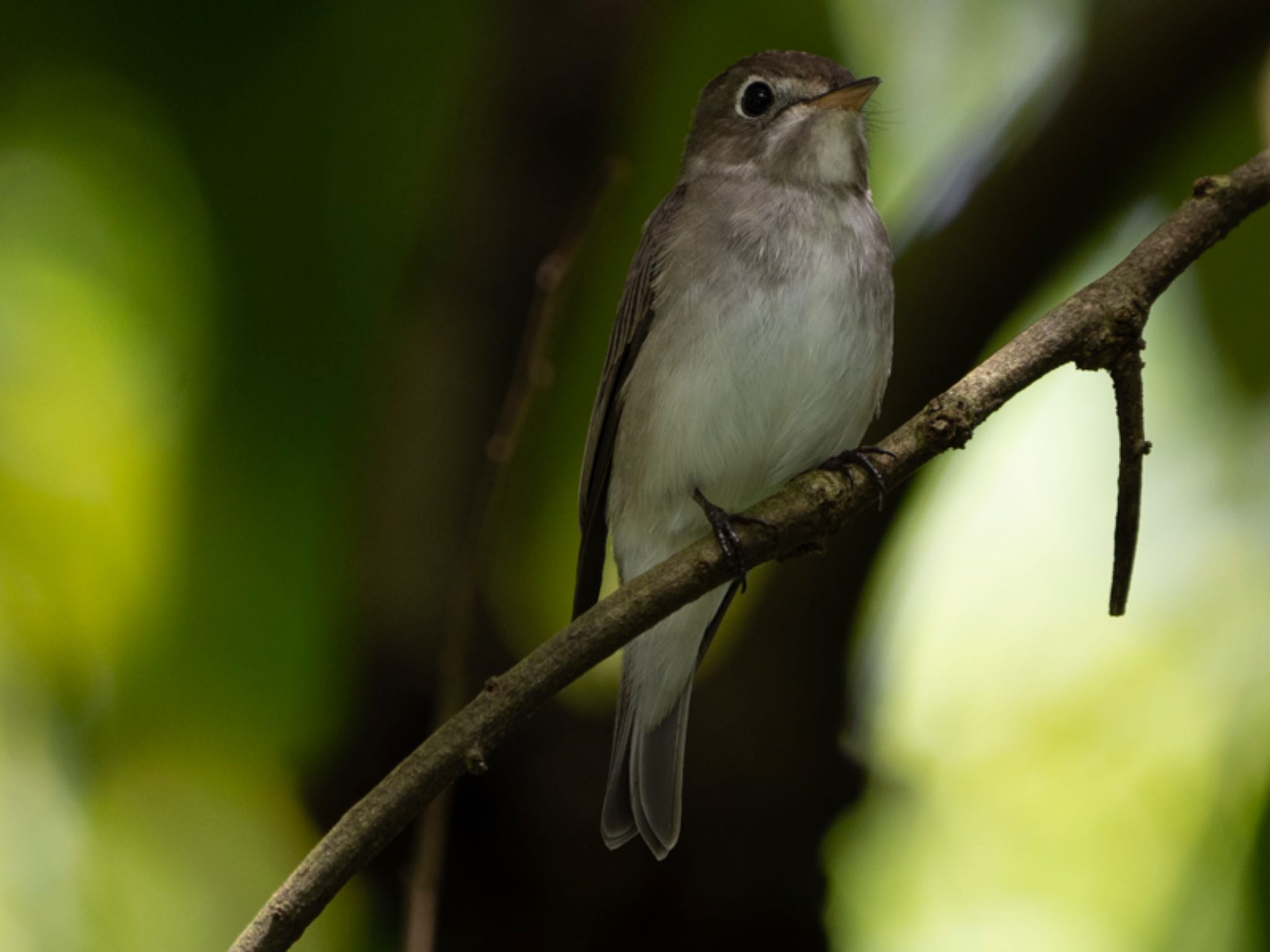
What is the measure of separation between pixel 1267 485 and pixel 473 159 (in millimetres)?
1487

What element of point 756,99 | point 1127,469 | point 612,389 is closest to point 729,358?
point 612,389

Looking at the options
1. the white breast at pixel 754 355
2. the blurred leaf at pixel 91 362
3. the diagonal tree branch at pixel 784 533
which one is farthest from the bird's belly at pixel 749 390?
the blurred leaf at pixel 91 362

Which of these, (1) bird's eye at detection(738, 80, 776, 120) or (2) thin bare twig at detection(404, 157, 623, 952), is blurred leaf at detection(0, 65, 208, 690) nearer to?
(2) thin bare twig at detection(404, 157, 623, 952)

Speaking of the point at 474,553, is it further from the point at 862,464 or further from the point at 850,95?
the point at 850,95

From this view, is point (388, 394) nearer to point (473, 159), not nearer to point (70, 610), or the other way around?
point (473, 159)

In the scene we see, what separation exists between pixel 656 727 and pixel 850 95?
94 cm

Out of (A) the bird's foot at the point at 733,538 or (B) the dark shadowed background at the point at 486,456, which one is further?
(B) the dark shadowed background at the point at 486,456

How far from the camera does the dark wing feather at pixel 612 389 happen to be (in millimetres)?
1854

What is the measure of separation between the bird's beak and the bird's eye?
14cm

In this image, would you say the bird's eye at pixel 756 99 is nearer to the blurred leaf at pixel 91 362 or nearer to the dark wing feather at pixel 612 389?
the dark wing feather at pixel 612 389

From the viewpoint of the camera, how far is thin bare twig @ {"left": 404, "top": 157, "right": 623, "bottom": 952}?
1.60 m

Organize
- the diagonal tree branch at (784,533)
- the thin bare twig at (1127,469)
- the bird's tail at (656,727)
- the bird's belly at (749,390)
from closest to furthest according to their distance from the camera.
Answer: the diagonal tree branch at (784,533), the thin bare twig at (1127,469), the bird's tail at (656,727), the bird's belly at (749,390)

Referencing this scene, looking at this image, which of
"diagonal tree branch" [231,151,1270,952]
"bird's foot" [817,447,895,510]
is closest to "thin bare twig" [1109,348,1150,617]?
"diagonal tree branch" [231,151,1270,952]

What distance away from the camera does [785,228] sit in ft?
5.91
